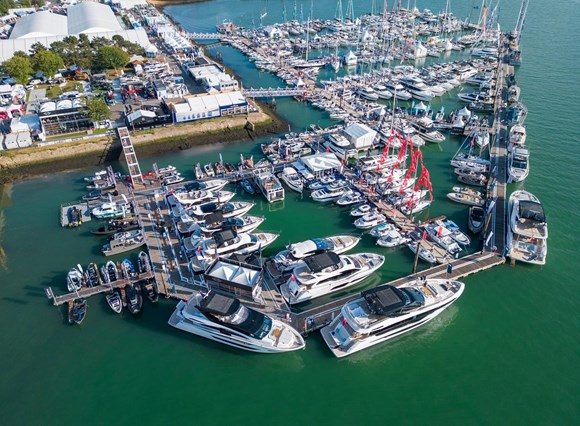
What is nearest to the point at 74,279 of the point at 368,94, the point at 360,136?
the point at 360,136

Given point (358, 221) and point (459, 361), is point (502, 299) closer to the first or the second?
point (459, 361)

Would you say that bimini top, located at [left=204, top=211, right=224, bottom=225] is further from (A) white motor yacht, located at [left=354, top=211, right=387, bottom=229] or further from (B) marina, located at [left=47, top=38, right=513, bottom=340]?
(A) white motor yacht, located at [left=354, top=211, right=387, bottom=229]

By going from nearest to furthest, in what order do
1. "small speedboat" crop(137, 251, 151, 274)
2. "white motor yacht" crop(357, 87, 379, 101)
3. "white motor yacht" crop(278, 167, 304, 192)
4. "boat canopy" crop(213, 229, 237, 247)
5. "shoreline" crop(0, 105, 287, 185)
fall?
"small speedboat" crop(137, 251, 151, 274) < "boat canopy" crop(213, 229, 237, 247) < "white motor yacht" crop(278, 167, 304, 192) < "shoreline" crop(0, 105, 287, 185) < "white motor yacht" crop(357, 87, 379, 101)

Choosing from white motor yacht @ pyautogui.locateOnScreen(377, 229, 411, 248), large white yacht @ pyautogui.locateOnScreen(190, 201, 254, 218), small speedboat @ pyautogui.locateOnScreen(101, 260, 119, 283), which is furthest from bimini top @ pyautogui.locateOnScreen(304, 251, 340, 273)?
small speedboat @ pyautogui.locateOnScreen(101, 260, 119, 283)

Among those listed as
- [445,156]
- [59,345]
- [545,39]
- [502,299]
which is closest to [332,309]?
[502,299]

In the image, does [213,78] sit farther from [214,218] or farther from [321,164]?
[214,218]

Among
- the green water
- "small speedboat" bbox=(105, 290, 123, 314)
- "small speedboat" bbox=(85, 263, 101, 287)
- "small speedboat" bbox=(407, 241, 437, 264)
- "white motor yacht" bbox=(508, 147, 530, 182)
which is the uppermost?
"white motor yacht" bbox=(508, 147, 530, 182)

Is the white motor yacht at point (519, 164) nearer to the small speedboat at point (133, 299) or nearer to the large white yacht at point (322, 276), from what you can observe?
the large white yacht at point (322, 276)

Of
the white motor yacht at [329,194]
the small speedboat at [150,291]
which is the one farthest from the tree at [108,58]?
the small speedboat at [150,291]
